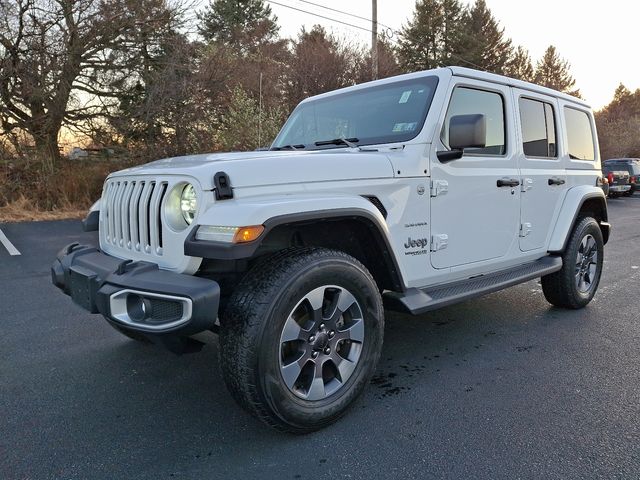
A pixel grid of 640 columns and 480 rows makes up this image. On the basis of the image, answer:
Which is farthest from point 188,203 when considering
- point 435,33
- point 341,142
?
point 435,33

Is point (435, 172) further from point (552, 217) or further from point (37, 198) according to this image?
point (37, 198)

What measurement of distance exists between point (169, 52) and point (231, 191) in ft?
47.0

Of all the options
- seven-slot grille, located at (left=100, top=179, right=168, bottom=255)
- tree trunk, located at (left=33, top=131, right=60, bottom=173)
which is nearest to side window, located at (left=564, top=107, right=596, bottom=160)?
seven-slot grille, located at (left=100, top=179, right=168, bottom=255)

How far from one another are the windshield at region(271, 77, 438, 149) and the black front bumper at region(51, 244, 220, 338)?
1.65m

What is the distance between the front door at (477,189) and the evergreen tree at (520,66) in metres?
37.1

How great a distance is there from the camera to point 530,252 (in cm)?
404

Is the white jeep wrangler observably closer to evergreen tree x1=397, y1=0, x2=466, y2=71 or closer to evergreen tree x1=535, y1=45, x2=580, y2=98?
evergreen tree x1=397, y1=0, x2=466, y2=71

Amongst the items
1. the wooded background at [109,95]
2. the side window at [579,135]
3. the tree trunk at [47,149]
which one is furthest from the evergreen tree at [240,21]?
the side window at [579,135]

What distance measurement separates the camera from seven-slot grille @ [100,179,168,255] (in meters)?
2.46

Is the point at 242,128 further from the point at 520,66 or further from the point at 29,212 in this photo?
the point at 520,66

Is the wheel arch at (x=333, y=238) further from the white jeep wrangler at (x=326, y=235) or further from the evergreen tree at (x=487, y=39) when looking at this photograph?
the evergreen tree at (x=487, y=39)

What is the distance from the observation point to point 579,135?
4777 millimetres

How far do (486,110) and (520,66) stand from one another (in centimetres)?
3969

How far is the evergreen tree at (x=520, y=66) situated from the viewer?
37125mm
